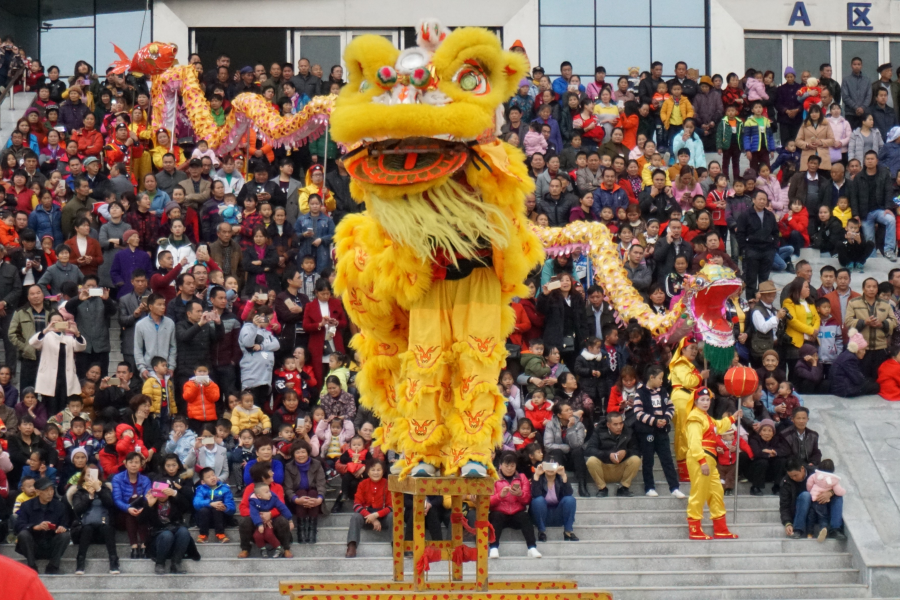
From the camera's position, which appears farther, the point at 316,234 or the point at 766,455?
the point at 316,234

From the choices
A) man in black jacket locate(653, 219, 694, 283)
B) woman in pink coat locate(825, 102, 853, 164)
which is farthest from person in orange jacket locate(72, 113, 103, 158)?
woman in pink coat locate(825, 102, 853, 164)

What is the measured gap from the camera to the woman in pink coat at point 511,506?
11617 millimetres

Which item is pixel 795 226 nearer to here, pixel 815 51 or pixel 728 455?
pixel 728 455

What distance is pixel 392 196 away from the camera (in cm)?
629

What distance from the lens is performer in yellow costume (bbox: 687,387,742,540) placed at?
1176 centimetres

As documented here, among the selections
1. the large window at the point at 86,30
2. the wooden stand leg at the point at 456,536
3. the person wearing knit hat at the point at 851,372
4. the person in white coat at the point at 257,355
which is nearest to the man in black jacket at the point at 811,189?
the person wearing knit hat at the point at 851,372

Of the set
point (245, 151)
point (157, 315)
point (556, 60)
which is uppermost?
point (556, 60)

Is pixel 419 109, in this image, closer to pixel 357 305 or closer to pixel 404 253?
pixel 404 253

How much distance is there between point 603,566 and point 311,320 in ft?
12.5

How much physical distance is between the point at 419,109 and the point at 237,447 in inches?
266

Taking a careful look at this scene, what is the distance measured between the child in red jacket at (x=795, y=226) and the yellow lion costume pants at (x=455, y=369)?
10149 mm

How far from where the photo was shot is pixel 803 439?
12.5 m

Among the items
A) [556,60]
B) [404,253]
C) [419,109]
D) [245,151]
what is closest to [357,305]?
[404,253]

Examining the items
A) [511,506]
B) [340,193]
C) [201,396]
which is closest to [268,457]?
[201,396]
